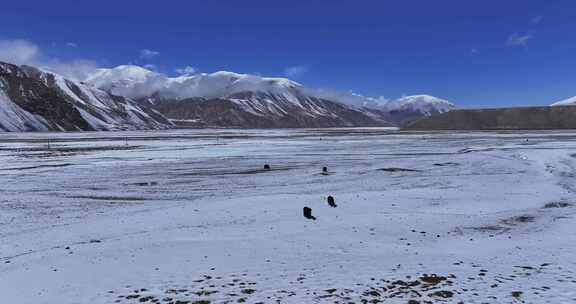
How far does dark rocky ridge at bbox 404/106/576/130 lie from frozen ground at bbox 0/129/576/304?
515 ft

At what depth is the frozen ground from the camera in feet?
32.6

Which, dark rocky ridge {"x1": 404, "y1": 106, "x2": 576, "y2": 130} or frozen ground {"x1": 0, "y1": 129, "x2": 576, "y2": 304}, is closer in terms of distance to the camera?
frozen ground {"x1": 0, "y1": 129, "x2": 576, "y2": 304}

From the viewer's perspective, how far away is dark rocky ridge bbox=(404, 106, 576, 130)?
16588 centimetres

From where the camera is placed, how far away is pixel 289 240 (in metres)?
14.3

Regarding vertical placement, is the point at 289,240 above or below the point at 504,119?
below

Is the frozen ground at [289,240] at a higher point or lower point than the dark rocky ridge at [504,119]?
lower

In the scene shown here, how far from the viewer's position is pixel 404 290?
32.2 feet

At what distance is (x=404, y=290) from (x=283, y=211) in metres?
→ 9.07

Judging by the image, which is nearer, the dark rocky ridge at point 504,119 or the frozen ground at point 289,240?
the frozen ground at point 289,240

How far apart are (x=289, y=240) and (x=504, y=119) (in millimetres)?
184081

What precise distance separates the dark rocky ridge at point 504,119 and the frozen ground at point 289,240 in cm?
15710

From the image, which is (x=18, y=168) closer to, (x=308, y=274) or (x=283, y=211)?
(x=283, y=211)

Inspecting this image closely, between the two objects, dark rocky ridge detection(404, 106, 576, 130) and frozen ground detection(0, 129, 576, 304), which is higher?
dark rocky ridge detection(404, 106, 576, 130)

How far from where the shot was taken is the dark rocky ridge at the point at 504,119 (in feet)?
544
